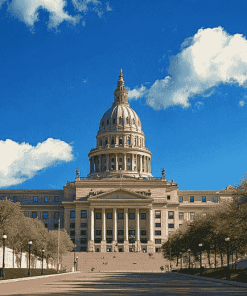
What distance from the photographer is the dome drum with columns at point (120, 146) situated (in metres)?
162

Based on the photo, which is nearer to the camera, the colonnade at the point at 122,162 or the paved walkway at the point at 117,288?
the paved walkway at the point at 117,288

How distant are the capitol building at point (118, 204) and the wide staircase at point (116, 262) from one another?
15968 mm

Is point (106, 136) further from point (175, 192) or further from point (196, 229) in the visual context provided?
point (196, 229)

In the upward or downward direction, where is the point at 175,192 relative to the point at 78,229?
upward

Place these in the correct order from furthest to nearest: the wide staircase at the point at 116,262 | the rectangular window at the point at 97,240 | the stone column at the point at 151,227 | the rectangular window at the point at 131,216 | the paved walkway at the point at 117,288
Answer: the rectangular window at the point at 131,216 < the rectangular window at the point at 97,240 < the stone column at the point at 151,227 < the wide staircase at the point at 116,262 < the paved walkway at the point at 117,288

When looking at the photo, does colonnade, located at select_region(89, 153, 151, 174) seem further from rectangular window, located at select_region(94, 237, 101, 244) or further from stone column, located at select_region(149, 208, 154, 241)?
rectangular window, located at select_region(94, 237, 101, 244)

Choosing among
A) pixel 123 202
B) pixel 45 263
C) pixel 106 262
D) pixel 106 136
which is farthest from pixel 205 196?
pixel 45 263

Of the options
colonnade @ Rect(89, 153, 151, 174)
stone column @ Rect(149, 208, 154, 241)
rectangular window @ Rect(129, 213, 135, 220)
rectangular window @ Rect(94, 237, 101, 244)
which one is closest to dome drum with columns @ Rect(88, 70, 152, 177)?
colonnade @ Rect(89, 153, 151, 174)

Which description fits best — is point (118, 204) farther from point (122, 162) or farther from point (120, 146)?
point (120, 146)

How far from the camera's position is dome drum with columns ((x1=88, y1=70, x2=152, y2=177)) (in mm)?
162500

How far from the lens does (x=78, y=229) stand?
139125 millimetres

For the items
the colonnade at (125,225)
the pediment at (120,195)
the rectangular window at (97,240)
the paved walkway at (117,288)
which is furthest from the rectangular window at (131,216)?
the paved walkway at (117,288)

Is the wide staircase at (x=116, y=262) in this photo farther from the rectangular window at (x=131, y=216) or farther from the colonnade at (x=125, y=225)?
the rectangular window at (x=131, y=216)

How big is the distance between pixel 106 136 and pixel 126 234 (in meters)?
47.8
